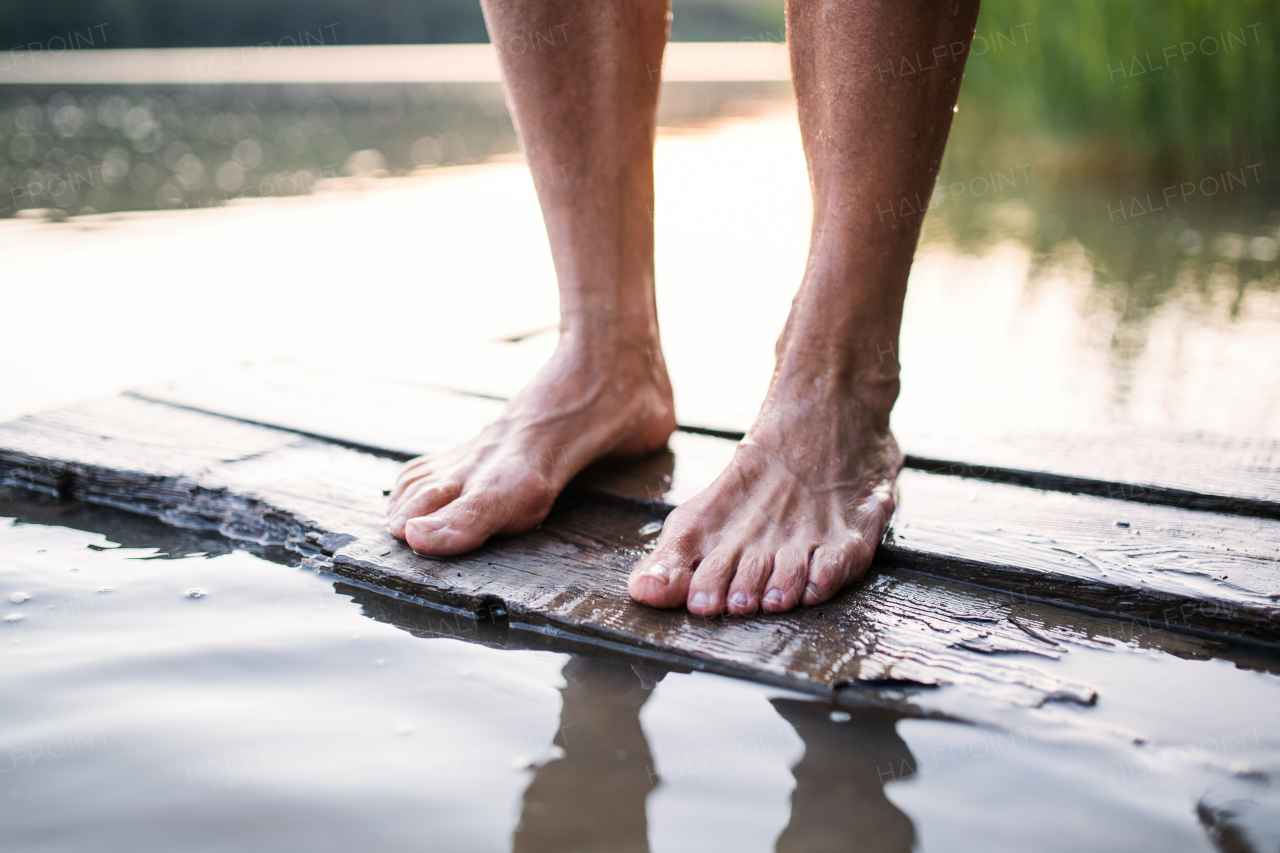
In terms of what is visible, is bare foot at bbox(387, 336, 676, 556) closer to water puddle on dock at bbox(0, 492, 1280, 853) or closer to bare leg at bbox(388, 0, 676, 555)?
bare leg at bbox(388, 0, 676, 555)

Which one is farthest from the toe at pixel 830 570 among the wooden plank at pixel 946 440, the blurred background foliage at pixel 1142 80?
the blurred background foliage at pixel 1142 80

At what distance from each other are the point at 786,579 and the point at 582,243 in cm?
52

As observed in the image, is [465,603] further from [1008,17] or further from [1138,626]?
[1008,17]

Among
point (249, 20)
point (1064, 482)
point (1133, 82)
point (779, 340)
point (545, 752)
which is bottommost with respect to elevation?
point (545, 752)

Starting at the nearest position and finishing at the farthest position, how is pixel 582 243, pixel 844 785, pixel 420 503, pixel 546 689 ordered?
pixel 844 785, pixel 546 689, pixel 420 503, pixel 582 243

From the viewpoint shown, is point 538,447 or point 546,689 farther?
point 538,447

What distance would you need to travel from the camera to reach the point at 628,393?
1.22 meters

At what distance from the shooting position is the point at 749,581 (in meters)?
0.91

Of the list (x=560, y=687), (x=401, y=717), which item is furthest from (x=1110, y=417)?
(x=401, y=717)

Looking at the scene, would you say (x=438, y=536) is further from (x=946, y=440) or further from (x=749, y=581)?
(x=946, y=440)

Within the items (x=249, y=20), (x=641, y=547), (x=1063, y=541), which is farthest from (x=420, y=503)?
(x=249, y=20)

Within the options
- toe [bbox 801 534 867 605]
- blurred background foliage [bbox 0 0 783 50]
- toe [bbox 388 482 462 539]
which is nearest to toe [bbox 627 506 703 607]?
toe [bbox 801 534 867 605]

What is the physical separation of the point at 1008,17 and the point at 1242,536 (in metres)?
3.62

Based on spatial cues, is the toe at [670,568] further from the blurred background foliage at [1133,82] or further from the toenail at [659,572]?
the blurred background foliage at [1133,82]
